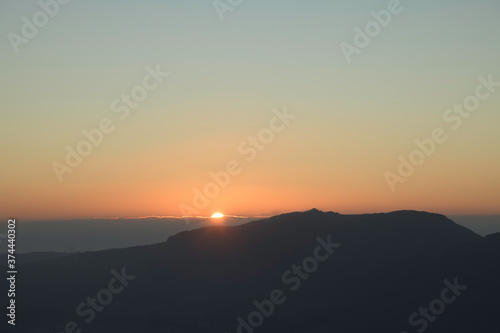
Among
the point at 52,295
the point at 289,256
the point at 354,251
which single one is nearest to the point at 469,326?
the point at 354,251

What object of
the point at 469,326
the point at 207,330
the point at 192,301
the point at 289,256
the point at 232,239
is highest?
the point at 232,239

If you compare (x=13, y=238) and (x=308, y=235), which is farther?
(x=308, y=235)

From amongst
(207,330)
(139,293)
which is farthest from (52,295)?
(207,330)

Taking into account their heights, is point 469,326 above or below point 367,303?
below

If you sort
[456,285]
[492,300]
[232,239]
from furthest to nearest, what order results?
[232,239], [456,285], [492,300]

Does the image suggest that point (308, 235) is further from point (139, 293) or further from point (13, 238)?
point (13, 238)

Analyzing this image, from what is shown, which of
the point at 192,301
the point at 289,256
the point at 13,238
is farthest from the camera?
the point at 289,256
